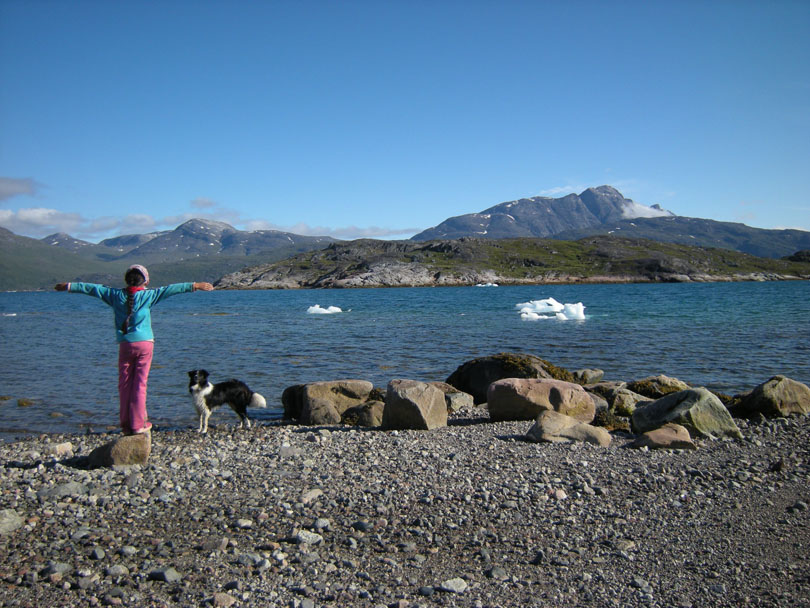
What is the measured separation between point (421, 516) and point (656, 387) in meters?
13.2

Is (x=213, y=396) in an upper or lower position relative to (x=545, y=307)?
upper

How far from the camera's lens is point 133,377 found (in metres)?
10.6

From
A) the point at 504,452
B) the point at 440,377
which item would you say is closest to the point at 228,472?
the point at 504,452

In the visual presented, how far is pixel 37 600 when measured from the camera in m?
5.92

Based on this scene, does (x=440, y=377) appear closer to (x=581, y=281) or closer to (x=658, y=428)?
(x=658, y=428)

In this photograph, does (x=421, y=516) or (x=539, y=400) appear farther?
(x=539, y=400)

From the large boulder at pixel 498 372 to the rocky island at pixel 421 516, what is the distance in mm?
4897

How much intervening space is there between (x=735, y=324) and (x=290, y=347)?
1290 inches

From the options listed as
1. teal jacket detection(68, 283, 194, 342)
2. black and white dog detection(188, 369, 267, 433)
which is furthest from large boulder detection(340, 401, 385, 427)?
teal jacket detection(68, 283, 194, 342)

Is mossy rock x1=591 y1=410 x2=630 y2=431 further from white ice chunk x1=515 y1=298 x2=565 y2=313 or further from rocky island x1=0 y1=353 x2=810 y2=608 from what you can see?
white ice chunk x1=515 y1=298 x2=565 y2=313

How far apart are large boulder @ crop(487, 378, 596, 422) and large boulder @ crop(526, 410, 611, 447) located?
2000 mm

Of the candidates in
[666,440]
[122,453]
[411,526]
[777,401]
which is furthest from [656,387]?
[122,453]

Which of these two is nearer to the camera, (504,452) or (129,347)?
(129,347)

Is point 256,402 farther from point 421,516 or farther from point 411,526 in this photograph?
point 411,526
